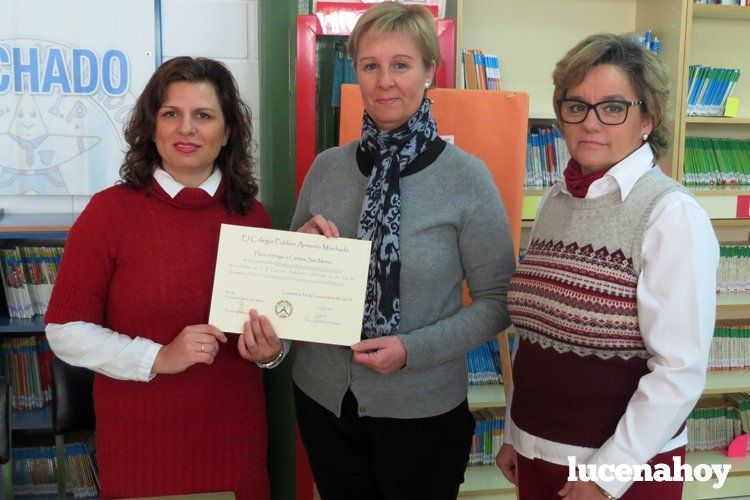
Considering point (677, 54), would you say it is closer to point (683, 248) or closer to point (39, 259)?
point (683, 248)

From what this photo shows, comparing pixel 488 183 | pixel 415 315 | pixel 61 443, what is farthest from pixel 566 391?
pixel 61 443

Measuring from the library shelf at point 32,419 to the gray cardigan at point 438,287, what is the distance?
162cm

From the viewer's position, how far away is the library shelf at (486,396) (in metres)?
2.93

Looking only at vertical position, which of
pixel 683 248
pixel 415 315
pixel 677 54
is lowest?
pixel 415 315

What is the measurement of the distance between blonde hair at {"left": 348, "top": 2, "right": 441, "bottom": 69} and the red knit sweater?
0.59m

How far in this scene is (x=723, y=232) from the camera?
354 centimetres

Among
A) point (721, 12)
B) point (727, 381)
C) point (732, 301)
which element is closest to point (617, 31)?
point (721, 12)

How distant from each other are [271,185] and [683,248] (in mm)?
1784

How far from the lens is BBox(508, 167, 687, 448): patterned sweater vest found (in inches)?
50.8

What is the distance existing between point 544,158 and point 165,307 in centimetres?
211

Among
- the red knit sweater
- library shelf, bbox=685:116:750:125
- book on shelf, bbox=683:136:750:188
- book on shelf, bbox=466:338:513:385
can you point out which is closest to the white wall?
the red knit sweater

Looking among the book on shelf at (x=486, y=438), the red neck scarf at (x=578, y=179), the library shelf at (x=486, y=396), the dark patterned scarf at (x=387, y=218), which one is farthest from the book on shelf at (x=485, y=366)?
the red neck scarf at (x=578, y=179)

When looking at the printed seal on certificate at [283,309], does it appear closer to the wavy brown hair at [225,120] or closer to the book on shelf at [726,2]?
the wavy brown hair at [225,120]

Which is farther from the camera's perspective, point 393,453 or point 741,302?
point 741,302
